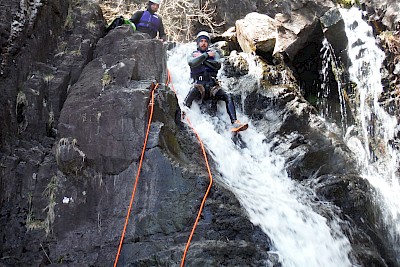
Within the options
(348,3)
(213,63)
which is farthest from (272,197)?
(348,3)

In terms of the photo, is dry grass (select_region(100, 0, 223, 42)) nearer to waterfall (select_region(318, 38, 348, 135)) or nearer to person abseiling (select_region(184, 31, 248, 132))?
waterfall (select_region(318, 38, 348, 135))

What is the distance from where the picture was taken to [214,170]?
19.9 ft

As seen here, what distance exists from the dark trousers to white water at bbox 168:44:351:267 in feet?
0.66

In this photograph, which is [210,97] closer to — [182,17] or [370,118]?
[370,118]

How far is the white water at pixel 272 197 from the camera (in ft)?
16.7

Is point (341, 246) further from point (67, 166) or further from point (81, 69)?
point (81, 69)

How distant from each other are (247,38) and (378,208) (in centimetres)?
537

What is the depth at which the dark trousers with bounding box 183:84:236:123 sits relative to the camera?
314 inches

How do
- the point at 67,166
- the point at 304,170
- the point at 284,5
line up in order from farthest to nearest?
the point at 284,5
the point at 304,170
the point at 67,166

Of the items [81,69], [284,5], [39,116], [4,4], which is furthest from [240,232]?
[284,5]

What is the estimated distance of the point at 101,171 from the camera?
202 inches

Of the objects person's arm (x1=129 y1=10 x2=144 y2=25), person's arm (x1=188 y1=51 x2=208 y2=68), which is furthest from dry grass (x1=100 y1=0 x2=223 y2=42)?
person's arm (x1=188 y1=51 x2=208 y2=68)

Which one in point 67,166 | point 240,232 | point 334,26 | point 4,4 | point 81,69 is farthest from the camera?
point 334,26

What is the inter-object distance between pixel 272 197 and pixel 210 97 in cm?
304
